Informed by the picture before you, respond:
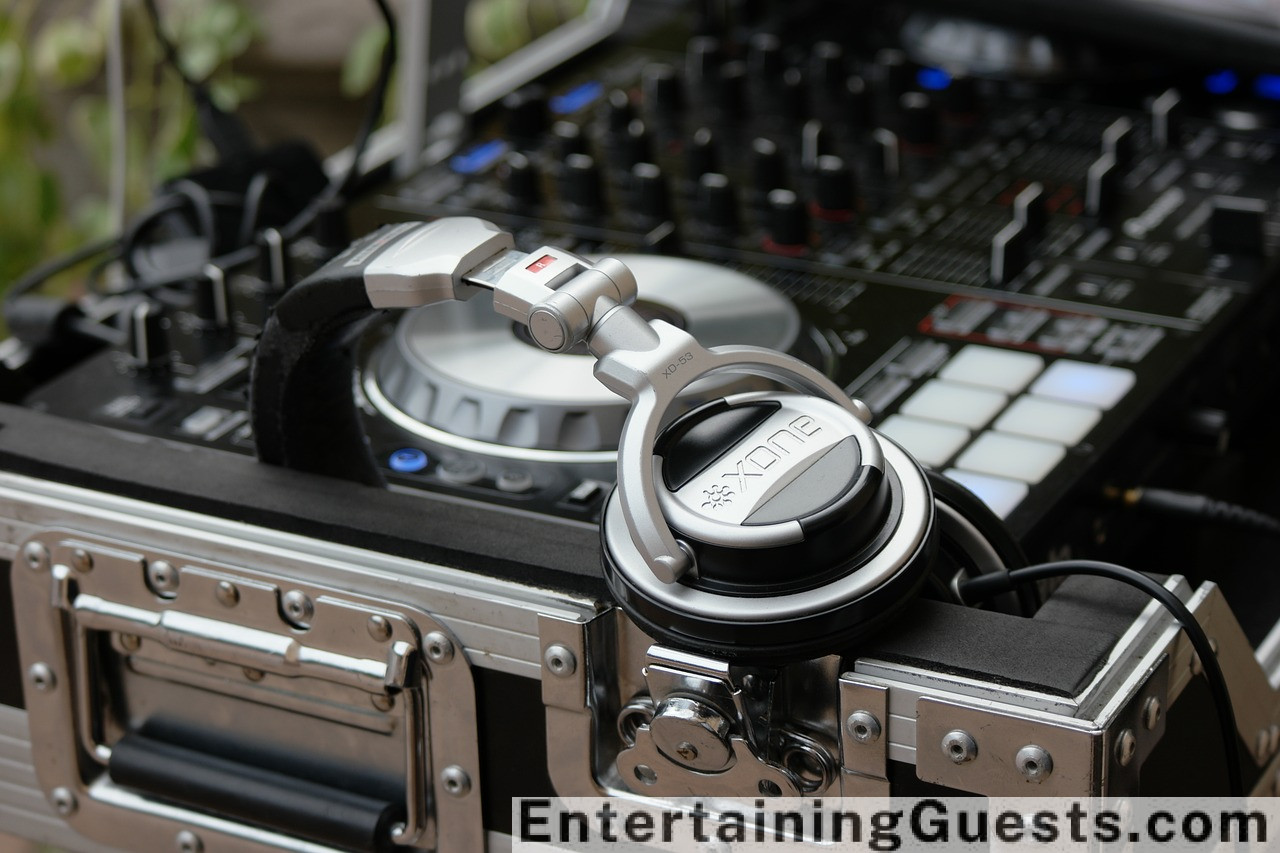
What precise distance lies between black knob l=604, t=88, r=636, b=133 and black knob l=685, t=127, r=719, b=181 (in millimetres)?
80

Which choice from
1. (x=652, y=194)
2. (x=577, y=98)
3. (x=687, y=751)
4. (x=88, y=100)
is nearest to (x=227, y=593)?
(x=687, y=751)

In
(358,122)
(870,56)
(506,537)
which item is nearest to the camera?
(506,537)

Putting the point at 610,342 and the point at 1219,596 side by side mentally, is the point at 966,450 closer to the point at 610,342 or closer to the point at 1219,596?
the point at 1219,596

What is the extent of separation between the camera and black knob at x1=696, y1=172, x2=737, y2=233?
1170 millimetres

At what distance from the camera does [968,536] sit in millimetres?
732

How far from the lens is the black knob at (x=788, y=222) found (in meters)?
1.14

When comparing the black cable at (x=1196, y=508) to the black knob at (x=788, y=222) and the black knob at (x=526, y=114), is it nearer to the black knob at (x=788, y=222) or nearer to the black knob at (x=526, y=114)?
the black knob at (x=788, y=222)

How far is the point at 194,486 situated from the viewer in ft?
2.65

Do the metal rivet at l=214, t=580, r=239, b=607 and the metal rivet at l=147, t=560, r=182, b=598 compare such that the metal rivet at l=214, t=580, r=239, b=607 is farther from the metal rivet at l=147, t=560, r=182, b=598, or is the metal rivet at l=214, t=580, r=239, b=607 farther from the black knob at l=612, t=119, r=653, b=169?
the black knob at l=612, t=119, r=653, b=169

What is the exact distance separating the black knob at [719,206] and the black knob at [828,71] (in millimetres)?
242

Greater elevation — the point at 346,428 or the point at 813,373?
the point at 813,373

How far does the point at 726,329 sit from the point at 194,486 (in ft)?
1.08

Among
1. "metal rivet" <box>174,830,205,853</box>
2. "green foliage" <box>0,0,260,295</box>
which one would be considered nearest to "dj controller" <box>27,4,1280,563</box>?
"metal rivet" <box>174,830,205,853</box>

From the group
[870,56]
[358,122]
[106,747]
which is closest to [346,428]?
[106,747]
